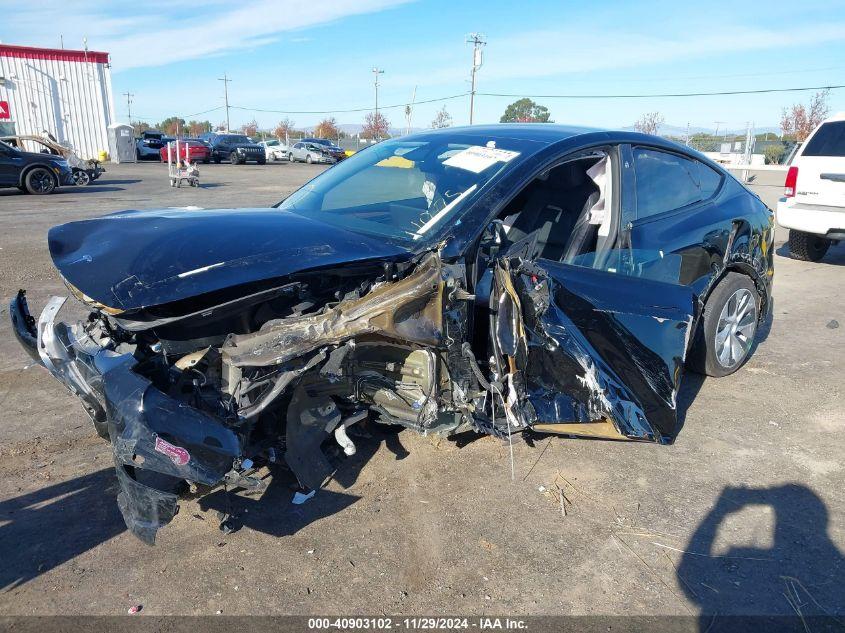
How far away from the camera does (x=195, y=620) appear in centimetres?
229

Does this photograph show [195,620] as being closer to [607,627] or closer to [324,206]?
[607,627]

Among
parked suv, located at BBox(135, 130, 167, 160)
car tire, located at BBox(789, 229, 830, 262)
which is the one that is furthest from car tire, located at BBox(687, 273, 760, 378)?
parked suv, located at BBox(135, 130, 167, 160)

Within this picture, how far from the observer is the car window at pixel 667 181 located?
3924 mm

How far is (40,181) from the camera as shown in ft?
52.4

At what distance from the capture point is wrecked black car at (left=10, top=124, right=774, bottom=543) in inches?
99.7

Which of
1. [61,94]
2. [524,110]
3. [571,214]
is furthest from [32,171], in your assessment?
[524,110]

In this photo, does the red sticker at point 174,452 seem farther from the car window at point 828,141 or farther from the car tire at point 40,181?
the car tire at point 40,181

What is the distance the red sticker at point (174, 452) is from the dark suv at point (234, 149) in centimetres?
3331

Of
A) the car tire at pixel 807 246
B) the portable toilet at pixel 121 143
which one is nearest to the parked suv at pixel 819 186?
the car tire at pixel 807 246

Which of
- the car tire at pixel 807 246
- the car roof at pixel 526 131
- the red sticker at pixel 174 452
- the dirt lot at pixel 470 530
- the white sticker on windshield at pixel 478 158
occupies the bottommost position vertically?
the dirt lot at pixel 470 530

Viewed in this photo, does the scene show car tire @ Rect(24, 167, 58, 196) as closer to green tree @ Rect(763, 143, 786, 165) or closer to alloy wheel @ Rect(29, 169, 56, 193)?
alloy wheel @ Rect(29, 169, 56, 193)

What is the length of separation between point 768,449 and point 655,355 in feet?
3.35

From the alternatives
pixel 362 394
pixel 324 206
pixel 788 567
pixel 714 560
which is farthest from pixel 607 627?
pixel 324 206

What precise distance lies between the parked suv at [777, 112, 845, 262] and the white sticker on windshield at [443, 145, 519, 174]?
625 centimetres
